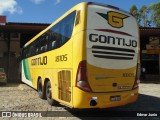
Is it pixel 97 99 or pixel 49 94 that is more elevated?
pixel 97 99

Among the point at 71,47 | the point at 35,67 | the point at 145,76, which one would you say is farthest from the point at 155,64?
the point at 71,47

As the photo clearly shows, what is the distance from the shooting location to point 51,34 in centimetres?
1117

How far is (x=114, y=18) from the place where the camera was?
877cm

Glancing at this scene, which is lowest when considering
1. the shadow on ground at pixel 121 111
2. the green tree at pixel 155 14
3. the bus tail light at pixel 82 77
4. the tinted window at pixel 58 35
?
the shadow on ground at pixel 121 111

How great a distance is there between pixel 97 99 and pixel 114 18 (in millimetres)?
2559

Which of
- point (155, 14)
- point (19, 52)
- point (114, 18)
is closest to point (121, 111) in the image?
point (114, 18)

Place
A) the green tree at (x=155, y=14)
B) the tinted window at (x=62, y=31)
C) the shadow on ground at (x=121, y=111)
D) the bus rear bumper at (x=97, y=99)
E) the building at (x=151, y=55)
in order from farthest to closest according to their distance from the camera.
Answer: the green tree at (x=155, y=14)
the building at (x=151, y=55)
the shadow on ground at (x=121, y=111)
the tinted window at (x=62, y=31)
the bus rear bumper at (x=97, y=99)

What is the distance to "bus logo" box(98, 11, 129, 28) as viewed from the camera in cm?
859

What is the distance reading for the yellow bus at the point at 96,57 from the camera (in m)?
8.03

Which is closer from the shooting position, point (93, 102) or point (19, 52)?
point (93, 102)

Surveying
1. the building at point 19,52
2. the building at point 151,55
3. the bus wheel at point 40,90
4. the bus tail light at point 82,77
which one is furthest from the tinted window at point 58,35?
the building at point 151,55

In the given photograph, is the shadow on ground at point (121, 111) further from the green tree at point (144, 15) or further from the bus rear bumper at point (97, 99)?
the green tree at point (144, 15)

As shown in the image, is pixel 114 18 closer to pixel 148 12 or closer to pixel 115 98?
pixel 115 98

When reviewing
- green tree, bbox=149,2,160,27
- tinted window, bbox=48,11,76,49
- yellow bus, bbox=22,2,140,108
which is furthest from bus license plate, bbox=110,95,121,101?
green tree, bbox=149,2,160,27
